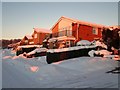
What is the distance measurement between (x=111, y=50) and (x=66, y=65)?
0.90 m

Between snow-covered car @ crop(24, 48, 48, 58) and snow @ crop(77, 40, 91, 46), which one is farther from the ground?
snow @ crop(77, 40, 91, 46)

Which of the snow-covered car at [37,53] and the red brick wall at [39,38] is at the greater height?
the red brick wall at [39,38]

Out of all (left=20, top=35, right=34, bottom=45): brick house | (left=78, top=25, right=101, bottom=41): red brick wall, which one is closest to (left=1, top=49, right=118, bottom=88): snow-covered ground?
(left=20, top=35, right=34, bottom=45): brick house

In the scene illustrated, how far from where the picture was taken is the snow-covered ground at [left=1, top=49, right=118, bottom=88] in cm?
325

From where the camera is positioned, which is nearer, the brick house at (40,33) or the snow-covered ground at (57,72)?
the snow-covered ground at (57,72)

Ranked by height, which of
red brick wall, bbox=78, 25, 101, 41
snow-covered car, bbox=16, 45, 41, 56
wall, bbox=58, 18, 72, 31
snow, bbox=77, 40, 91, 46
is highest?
wall, bbox=58, 18, 72, 31

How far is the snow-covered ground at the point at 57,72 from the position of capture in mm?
3250

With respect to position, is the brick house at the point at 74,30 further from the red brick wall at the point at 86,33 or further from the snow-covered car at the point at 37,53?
the snow-covered car at the point at 37,53

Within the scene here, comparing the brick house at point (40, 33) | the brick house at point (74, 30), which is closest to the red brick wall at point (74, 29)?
the brick house at point (74, 30)

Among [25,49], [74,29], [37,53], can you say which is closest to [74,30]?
[74,29]

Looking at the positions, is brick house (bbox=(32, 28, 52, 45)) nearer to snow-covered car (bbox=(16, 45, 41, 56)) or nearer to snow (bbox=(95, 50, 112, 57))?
snow-covered car (bbox=(16, 45, 41, 56))

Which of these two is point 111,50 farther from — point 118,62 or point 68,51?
point 68,51

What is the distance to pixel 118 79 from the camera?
3.35 metres

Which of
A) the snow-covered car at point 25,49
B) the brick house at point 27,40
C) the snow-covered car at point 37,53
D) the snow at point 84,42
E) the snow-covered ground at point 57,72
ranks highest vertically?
the brick house at point 27,40
